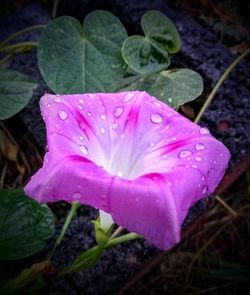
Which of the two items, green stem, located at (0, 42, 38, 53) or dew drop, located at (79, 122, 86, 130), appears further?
green stem, located at (0, 42, 38, 53)

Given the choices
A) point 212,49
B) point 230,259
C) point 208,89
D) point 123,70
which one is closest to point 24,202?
point 123,70

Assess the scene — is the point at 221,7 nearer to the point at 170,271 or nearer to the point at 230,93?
the point at 230,93

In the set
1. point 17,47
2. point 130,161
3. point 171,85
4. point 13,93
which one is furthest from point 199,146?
point 17,47

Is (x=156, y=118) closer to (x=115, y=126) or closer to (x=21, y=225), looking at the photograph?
(x=115, y=126)

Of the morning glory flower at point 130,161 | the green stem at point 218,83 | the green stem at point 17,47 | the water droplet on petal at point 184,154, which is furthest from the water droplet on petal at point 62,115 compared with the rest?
the green stem at point 17,47

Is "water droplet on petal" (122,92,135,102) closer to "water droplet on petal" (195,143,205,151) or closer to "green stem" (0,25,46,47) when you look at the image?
"water droplet on petal" (195,143,205,151)

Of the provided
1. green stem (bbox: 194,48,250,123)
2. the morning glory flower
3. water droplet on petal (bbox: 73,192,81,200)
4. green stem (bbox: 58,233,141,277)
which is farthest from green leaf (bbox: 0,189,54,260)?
green stem (bbox: 194,48,250,123)

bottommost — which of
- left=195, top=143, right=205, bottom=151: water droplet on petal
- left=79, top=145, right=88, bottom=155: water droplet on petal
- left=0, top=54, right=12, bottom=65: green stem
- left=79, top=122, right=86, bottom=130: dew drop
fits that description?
left=0, top=54, right=12, bottom=65: green stem
